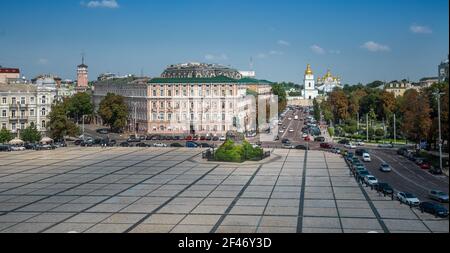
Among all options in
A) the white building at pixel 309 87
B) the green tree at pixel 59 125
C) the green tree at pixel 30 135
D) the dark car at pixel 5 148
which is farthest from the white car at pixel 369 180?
the white building at pixel 309 87

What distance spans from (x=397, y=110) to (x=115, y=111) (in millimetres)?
23170

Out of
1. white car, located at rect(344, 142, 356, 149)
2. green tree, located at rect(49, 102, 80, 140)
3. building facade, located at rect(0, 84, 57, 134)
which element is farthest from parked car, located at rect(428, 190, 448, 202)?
building facade, located at rect(0, 84, 57, 134)

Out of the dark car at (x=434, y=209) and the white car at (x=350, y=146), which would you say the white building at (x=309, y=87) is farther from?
the dark car at (x=434, y=209)

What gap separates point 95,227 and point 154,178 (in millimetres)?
7307

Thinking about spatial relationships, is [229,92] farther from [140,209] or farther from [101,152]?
[140,209]

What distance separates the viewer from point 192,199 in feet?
45.9

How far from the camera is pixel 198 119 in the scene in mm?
38781

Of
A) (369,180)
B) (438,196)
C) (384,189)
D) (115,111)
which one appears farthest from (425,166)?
(115,111)

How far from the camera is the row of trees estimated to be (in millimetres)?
25969

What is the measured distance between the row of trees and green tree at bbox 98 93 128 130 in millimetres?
18164

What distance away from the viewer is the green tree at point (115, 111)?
39906 mm
